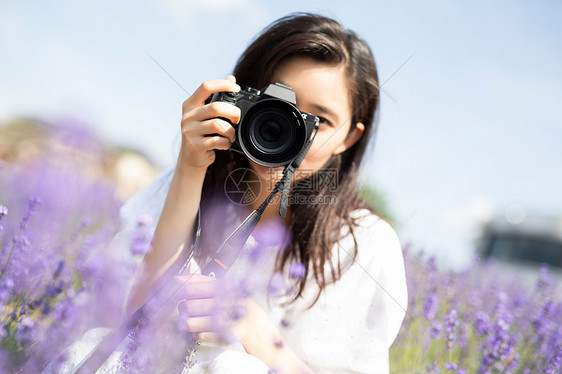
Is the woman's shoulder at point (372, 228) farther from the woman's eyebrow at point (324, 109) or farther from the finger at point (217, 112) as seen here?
the finger at point (217, 112)

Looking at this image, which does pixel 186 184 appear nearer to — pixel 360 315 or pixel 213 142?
pixel 213 142

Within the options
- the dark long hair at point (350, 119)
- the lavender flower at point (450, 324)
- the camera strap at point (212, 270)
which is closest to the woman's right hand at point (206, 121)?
the camera strap at point (212, 270)

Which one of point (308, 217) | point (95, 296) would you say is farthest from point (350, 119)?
point (95, 296)

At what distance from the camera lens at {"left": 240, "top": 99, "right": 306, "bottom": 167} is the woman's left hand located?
0.32 m

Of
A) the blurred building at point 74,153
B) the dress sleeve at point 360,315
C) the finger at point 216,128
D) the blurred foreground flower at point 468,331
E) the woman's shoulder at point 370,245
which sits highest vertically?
the finger at point 216,128

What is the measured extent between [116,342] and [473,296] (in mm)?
1800

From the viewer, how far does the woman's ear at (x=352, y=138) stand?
1.34 m

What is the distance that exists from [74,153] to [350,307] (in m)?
2.45

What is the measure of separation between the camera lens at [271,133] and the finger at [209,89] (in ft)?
0.27

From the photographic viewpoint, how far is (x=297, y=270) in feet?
4.20

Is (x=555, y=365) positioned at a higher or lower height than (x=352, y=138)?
lower

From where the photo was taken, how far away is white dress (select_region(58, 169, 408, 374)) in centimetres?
122

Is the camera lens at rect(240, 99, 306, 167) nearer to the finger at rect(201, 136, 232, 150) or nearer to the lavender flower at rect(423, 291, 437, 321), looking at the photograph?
the finger at rect(201, 136, 232, 150)

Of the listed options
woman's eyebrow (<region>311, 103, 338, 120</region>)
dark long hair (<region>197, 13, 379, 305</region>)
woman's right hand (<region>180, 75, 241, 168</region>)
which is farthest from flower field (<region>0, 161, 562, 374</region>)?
woman's eyebrow (<region>311, 103, 338, 120</region>)
